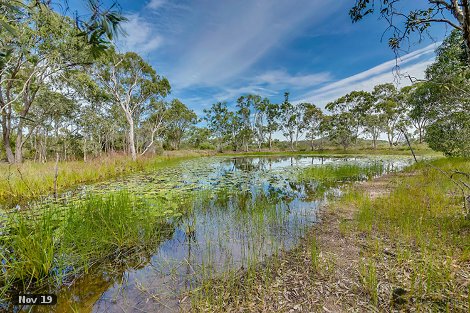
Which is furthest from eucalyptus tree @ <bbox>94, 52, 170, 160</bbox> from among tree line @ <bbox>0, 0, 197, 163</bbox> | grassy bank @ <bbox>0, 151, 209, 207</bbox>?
grassy bank @ <bbox>0, 151, 209, 207</bbox>

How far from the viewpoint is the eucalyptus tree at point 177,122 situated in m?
33.2

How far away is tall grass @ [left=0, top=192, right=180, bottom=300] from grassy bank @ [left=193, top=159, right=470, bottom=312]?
1.88m

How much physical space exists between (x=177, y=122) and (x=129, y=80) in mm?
23425

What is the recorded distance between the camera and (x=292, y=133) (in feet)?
155

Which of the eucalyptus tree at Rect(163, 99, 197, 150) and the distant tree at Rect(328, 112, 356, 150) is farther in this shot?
the distant tree at Rect(328, 112, 356, 150)

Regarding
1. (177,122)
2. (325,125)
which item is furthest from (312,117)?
(177,122)

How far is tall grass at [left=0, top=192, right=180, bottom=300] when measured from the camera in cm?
242

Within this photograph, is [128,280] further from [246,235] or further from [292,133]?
[292,133]

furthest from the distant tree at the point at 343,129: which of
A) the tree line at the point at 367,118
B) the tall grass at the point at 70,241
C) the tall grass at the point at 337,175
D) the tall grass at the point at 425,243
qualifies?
the tall grass at the point at 70,241

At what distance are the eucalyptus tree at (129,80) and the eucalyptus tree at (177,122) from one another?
367 inches

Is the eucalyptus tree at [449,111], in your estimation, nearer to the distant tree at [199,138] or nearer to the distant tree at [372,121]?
the distant tree at [372,121]

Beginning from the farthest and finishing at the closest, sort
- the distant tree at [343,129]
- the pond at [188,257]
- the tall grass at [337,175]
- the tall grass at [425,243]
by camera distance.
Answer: the distant tree at [343,129] → the tall grass at [337,175] → the pond at [188,257] → the tall grass at [425,243]

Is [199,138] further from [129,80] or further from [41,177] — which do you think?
[41,177]

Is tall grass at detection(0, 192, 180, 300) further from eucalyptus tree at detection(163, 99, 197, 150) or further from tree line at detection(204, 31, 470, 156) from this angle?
eucalyptus tree at detection(163, 99, 197, 150)
